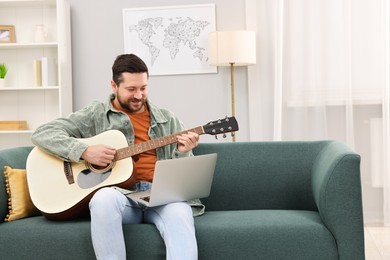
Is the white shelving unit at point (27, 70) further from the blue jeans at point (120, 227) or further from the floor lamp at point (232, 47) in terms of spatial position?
the blue jeans at point (120, 227)

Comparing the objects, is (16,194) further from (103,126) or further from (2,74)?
(2,74)

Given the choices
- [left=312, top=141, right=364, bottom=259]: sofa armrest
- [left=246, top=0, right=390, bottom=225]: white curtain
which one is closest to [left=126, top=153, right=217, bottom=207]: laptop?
[left=312, top=141, right=364, bottom=259]: sofa armrest

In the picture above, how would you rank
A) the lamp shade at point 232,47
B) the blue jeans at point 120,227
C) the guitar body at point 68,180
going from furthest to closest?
the lamp shade at point 232,47 < the guitar body at point 68,180 < the blue jeans at point 120,227

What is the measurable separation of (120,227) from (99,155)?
15.1 inches

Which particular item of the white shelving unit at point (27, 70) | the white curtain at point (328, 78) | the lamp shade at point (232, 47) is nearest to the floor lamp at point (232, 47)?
the lamp shade at point (232, 47)

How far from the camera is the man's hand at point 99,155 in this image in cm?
291

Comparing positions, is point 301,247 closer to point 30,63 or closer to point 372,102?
point 372,102

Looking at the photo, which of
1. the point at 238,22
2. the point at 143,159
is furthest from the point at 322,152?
the point at 238,22

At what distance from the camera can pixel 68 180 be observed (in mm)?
2939

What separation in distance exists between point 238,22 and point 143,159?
7.78 feet

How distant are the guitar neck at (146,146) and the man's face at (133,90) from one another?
0.22 meters

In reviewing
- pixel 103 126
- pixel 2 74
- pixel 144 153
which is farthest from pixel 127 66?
pixel 2 74

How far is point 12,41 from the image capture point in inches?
208

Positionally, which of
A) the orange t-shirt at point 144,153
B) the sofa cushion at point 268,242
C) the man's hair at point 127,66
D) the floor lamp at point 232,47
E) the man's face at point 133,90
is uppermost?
the floor lamp at point 232,47
